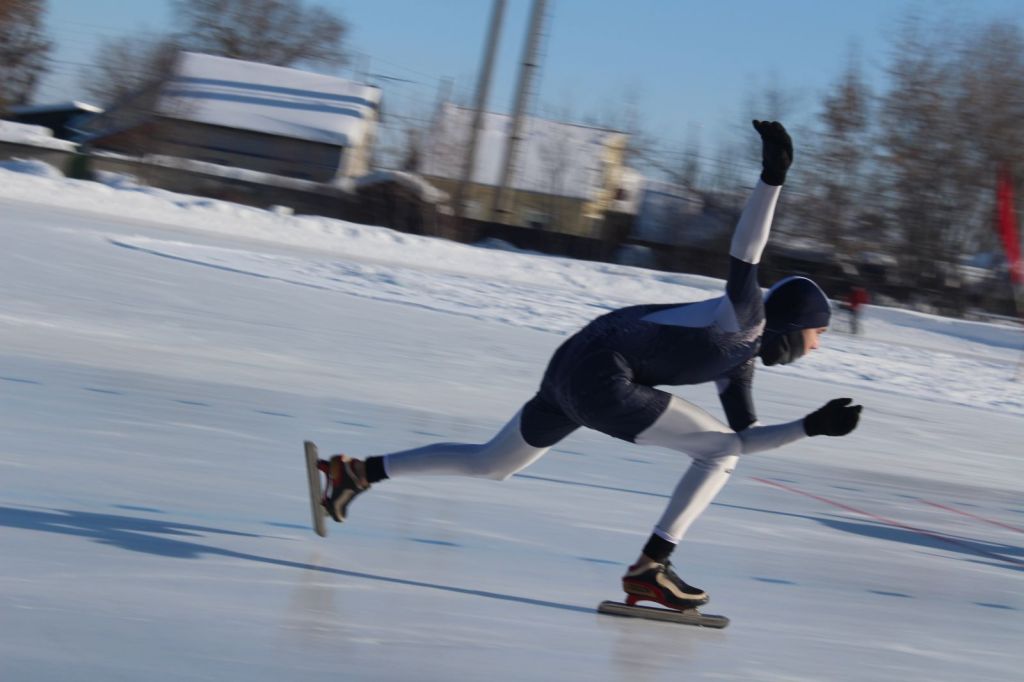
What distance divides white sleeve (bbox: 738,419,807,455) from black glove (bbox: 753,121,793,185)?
2.29 ft

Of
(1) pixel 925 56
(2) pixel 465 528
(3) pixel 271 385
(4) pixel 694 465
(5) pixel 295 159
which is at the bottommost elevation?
(5) pixel 295 159

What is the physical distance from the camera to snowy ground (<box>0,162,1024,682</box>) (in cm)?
312

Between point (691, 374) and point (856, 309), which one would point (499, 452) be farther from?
point (856, 309)

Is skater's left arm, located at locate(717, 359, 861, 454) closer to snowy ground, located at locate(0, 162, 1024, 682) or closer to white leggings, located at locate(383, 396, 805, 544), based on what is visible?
white leggings, located at locate(383, 396, 805, 544)

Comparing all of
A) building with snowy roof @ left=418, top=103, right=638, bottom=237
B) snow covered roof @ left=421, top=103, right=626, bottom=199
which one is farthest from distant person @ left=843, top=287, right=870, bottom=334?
snow covered roof @ left=421, top=103, right=626, bottom=199

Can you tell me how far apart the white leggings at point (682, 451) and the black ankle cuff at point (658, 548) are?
2cm

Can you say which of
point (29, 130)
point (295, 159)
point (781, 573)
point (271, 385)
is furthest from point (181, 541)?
point (295, 159)

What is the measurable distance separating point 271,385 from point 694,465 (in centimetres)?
452

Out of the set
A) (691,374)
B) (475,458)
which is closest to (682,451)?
(691,374)

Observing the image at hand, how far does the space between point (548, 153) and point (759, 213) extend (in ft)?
136

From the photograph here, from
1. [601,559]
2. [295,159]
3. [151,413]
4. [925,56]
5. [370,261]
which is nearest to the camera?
[601,559]

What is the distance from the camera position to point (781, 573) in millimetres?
4789

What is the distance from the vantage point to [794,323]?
3.73 metres

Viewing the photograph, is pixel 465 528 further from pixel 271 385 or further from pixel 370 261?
pixel 370 261
